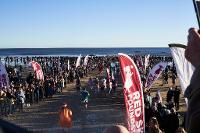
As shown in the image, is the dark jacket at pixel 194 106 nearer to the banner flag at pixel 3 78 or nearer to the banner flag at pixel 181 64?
the banner flag at pixel 181 64

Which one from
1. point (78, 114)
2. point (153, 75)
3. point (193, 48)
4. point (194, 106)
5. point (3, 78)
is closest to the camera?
point (194, 106)

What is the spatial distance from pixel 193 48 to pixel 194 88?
0.18 m

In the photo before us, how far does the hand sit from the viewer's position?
1583 millimetres

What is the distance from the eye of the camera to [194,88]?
4.90ft

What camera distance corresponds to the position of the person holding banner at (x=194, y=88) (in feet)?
4.76

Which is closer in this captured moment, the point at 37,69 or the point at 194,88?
the point at 194,88

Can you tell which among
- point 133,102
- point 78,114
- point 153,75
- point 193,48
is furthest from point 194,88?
point 78,114

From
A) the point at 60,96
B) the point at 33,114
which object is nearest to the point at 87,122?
the point at 33,114

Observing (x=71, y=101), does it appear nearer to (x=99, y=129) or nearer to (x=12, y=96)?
(x=12, y=96)

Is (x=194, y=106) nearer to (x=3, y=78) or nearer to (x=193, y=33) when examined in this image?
(x=193, y=33)

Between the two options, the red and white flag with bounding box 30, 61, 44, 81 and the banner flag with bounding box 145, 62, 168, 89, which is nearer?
the banner flag with bounding box 145, 62, 168, 89

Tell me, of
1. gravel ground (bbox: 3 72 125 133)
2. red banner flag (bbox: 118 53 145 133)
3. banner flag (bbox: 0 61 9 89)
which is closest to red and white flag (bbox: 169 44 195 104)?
red banner flag (bbox: 118 53 145 133)

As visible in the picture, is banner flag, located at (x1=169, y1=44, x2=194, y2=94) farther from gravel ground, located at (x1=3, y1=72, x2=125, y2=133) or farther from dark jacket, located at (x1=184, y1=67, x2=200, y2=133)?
gravel ground, located at (x1=3, y1=72, x2=125, y2=133)

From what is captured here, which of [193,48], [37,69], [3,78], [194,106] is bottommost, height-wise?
[37,69]
